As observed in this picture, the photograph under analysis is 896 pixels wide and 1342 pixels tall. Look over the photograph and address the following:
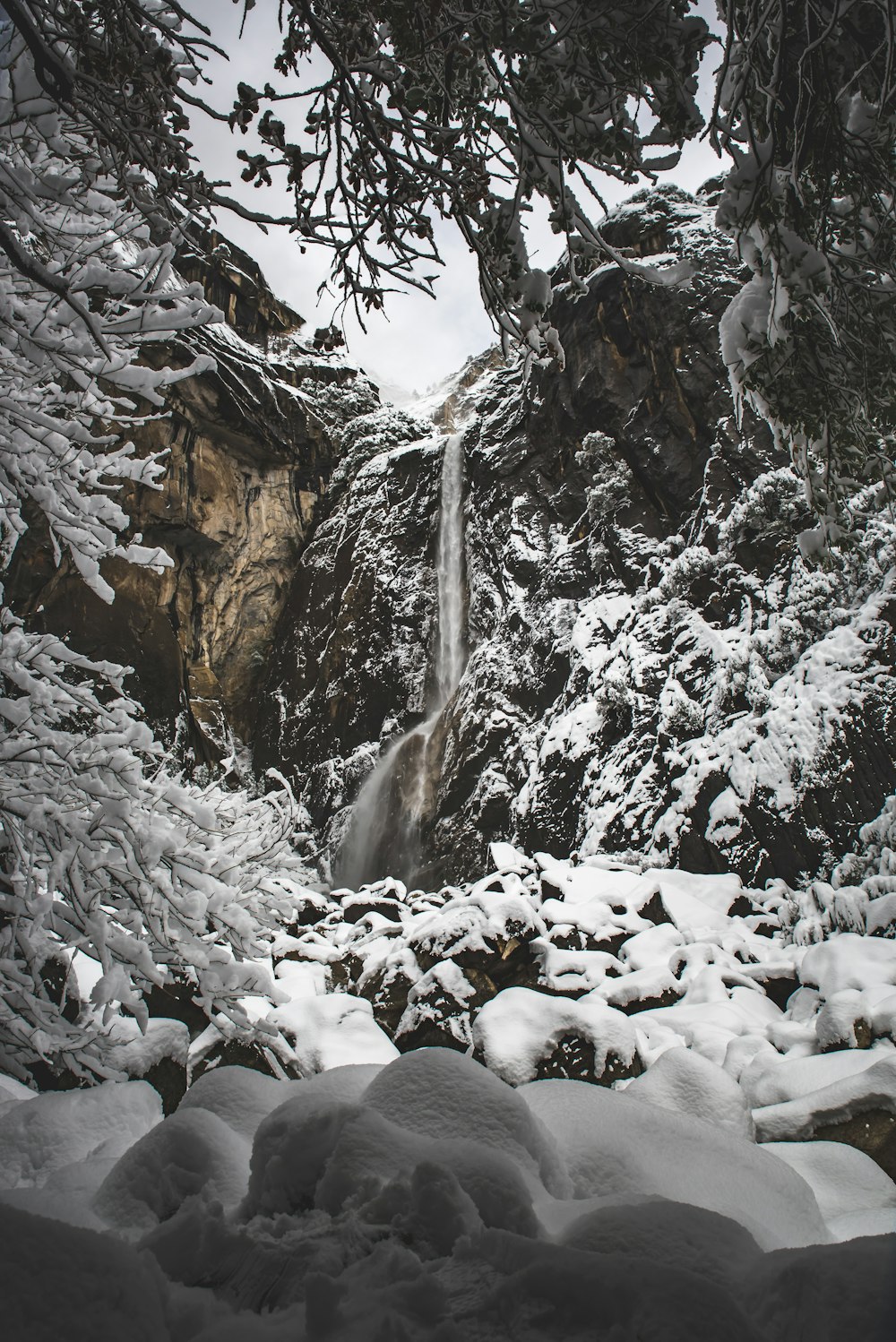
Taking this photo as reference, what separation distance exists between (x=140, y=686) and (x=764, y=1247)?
1884 centimetres

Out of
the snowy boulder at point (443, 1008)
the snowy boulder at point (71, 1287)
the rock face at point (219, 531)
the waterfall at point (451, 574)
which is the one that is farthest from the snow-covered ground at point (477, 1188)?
the rock face at point (219, 531)

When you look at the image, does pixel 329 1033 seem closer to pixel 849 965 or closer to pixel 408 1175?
pixel 408 1175

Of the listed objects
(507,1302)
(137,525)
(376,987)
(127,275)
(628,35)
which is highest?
(137,525)

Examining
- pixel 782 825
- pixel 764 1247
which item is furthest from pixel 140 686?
pixel 764 1247

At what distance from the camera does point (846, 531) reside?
149 inches

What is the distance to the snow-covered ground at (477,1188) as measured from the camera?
3.70 feet

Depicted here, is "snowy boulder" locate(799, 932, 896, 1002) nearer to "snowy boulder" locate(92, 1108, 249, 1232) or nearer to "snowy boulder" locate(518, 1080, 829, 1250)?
"snowy boulder" locate(518, 1080, 829, 1250)

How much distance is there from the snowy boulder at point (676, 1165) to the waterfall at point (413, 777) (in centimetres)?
1180

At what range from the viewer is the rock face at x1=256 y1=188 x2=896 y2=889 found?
29.3 ft

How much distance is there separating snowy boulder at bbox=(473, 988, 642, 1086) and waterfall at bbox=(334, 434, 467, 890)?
943cm

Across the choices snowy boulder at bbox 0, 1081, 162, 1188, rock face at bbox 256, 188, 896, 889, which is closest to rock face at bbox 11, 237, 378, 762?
rock face at bbox 256, 188, 896, 889

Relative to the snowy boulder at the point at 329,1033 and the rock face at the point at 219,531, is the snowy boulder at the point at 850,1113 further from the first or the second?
the rock face at the point at 219,531

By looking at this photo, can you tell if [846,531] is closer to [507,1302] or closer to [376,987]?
[507,1302]

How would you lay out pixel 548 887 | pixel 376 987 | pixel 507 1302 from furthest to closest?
pixel 548 887
pixel 376 987
pixel 507 1302
